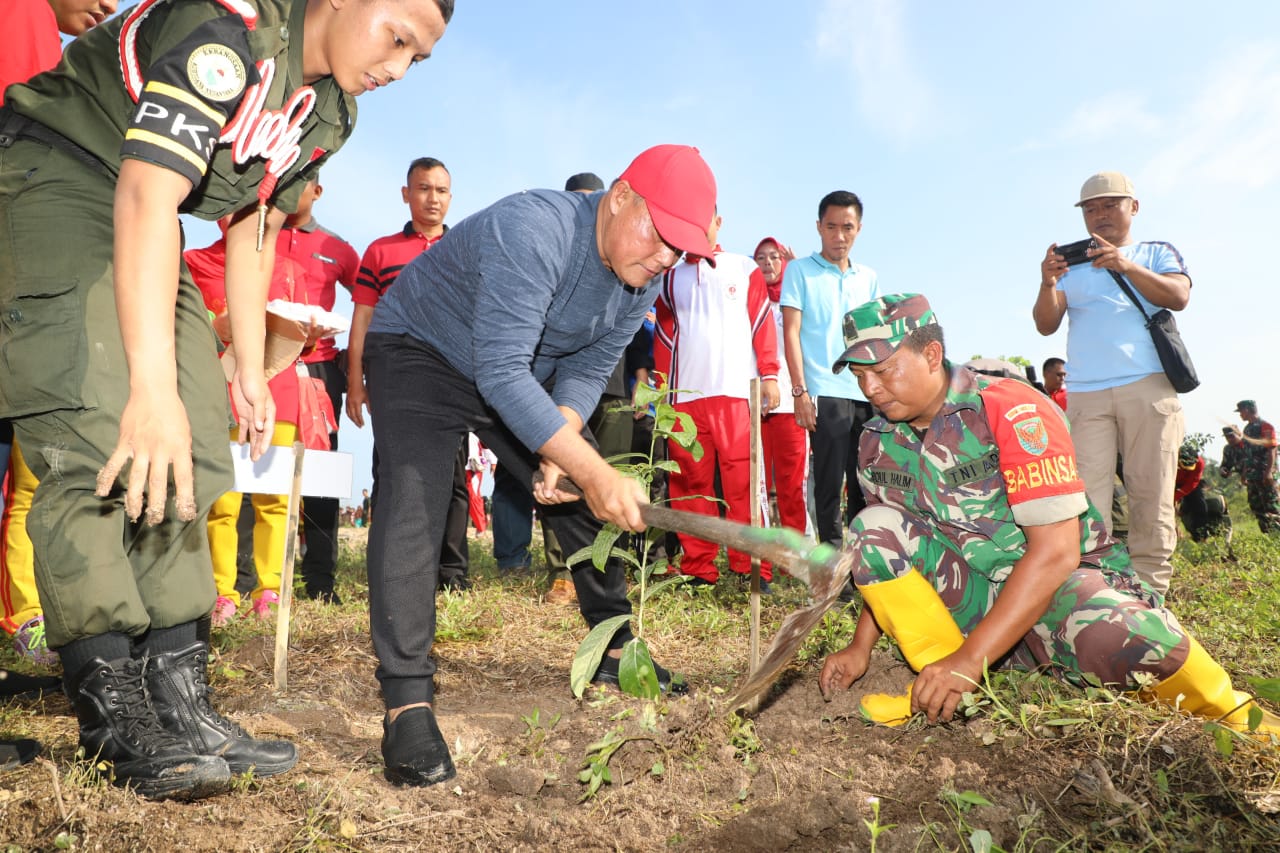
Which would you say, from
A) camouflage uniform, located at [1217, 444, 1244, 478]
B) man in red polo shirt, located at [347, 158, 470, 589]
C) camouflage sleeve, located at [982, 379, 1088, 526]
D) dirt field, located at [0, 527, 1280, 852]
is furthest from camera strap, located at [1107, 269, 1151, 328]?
camouflage uniform, located at [1217, 444, 1244, 478]

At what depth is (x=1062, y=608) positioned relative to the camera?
2531 millimetres

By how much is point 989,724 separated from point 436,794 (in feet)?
4.82

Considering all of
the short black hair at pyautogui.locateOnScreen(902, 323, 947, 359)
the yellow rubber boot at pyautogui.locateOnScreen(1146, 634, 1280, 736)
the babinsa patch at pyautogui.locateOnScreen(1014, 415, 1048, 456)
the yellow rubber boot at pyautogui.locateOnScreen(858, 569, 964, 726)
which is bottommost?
the yellow rubber boot at pyautogui.locateOnScreen(1146, 634, 1280, 736)

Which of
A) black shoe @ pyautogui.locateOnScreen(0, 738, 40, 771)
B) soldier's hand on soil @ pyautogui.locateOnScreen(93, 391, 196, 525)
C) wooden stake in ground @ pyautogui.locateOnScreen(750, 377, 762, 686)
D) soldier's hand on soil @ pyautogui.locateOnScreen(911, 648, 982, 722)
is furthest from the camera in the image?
wooden stake in ground @ pyautogui.locateOnScreen(750, 377, 762, 686)

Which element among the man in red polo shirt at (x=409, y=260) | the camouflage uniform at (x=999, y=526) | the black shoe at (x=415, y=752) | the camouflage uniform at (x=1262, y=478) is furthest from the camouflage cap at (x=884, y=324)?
the camouflage uniform at (x=1262, y=478)

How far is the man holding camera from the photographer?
418 centimetres

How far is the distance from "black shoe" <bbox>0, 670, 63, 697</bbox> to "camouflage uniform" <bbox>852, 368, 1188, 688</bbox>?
2791 millimetres

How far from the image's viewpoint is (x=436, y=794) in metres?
2.02

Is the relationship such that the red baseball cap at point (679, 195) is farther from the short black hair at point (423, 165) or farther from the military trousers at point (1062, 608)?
the short black hair at point (423, 165)

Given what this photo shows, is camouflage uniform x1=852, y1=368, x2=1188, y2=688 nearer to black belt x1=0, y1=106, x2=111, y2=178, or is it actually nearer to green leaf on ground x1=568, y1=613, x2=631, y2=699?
green leaf on ground x1=568, y1=613, x2=631, y2=699

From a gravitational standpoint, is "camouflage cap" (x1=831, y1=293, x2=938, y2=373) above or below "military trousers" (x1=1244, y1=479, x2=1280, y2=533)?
above

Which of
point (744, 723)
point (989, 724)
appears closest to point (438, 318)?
point (744, 723)

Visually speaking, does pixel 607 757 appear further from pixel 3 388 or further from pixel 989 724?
pixel 3 388

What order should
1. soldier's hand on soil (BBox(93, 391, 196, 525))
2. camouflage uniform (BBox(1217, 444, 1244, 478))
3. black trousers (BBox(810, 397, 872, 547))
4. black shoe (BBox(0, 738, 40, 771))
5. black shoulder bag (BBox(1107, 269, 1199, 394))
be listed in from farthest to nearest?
camouflage uniform (BBox(1217, 444, 1244, 478)), black trousers (BBox(810, 397, 872, 547)), black shoulder bag (BBox(1107, 269, 1199, 394)), black shoe (BBox(0, 738, 40, 771)), soldier's hand on soil (BBox(93, 391, 196, 525))
